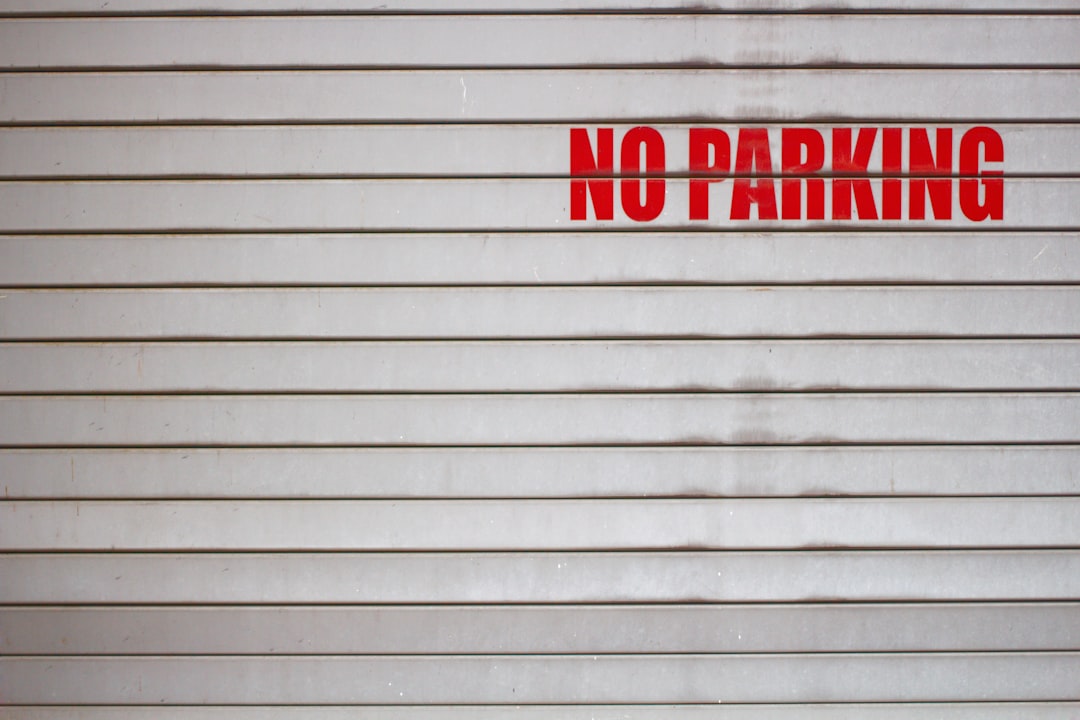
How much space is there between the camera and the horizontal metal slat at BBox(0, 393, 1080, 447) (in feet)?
9.46

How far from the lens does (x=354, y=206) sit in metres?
2.87

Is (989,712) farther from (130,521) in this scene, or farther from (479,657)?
(130,521)

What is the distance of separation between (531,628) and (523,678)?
17cm

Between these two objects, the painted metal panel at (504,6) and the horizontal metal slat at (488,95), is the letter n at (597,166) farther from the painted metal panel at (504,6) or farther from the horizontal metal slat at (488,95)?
the painted metal panel at (504,6)

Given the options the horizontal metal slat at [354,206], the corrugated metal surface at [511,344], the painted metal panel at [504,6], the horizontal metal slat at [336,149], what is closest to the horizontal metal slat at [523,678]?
the corrugated metal surface at [511,344]

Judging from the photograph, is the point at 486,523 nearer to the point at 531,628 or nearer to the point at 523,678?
the point at 531,628

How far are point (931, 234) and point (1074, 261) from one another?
1.53ft

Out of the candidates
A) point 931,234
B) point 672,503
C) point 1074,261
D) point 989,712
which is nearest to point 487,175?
point 672,503

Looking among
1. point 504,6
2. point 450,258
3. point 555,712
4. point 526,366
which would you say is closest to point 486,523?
point 526,366

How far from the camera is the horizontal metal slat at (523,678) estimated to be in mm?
2930

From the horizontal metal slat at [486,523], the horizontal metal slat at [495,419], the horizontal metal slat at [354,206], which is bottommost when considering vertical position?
the horizontal metal slat at [486,523]

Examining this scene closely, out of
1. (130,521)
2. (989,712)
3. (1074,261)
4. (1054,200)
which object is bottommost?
(989,712)

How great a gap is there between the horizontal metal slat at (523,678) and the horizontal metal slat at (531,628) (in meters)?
0.04

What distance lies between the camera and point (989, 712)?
295 centimetres
